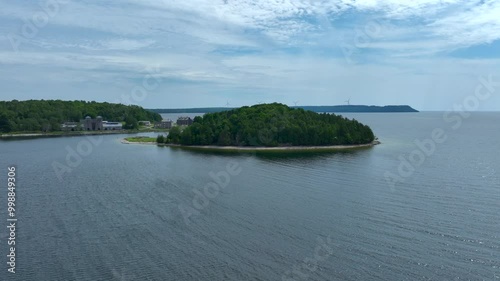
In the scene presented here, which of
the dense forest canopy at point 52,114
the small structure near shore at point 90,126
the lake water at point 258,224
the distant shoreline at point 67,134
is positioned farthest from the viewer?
the small structure near shore at point 90,126

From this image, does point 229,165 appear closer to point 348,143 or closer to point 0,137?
point 348,143

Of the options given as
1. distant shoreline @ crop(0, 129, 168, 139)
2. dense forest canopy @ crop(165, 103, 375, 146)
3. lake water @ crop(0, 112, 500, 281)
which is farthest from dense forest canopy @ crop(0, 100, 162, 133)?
lake water @ crop(0, 112, 500, 281)

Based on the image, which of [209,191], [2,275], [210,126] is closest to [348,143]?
[210,126]

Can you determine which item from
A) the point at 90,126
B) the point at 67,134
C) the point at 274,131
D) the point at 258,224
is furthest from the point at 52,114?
the point at 258,224
